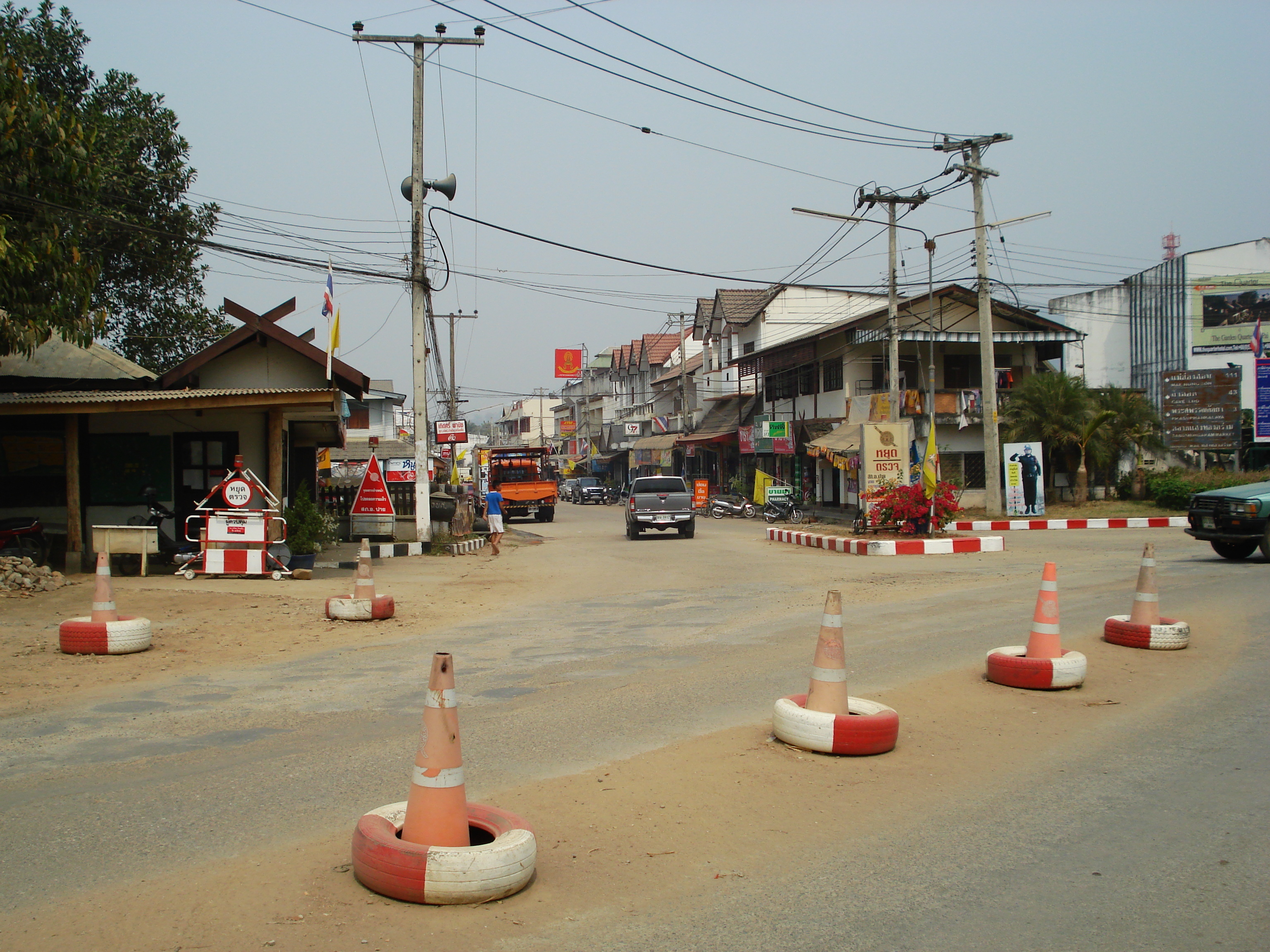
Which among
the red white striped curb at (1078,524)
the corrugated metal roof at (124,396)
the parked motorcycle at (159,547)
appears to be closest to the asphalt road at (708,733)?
the corrugated metal roof at (124,396)

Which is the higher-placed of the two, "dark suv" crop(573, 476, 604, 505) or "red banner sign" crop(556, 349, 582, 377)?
"red banner sign" crop(556, 349, 582, 377)

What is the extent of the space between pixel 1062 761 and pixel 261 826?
459 cm

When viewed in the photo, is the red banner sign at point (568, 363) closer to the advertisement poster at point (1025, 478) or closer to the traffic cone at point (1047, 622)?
the advertisement poster at point (1025, 478)

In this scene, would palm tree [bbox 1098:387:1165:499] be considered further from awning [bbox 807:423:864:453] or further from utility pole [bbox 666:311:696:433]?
utility pole [bbox 666:311:696:433]

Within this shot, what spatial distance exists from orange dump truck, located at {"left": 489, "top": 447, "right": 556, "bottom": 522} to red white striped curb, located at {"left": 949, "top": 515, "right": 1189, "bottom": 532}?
18874mm

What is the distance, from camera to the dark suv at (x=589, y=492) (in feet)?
205

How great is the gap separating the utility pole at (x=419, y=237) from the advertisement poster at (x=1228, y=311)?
34.5 m

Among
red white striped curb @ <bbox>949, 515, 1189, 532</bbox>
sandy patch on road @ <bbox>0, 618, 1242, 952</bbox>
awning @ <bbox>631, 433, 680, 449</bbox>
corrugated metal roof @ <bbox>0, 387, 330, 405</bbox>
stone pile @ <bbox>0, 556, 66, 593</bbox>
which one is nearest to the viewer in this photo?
sandy patch on road @ <bbox>0, 618, 1242, 952</bbox>

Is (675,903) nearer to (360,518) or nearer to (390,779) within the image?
(390,779)

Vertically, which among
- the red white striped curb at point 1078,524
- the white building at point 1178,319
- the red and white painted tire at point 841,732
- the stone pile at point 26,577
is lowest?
the red white striped curb at point 1078,524

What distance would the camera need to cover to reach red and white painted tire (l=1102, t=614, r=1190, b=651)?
30.0ft

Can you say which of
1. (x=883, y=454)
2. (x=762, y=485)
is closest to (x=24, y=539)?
(x=883, y=454)

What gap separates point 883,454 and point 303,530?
1353cm

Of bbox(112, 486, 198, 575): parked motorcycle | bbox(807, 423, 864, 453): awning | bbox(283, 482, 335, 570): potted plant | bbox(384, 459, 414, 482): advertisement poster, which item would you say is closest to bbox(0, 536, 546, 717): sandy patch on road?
bbox(283, 482, 335, 570): potted plant
